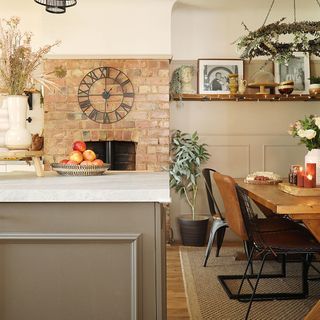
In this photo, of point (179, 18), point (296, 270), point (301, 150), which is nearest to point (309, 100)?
point (301, 150)

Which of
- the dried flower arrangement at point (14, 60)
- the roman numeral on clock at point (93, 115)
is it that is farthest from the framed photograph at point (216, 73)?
the dried flower arrangement at point (14, 60)

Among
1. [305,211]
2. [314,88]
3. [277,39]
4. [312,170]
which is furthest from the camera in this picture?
[314,88]

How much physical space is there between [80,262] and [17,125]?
0.75 meters

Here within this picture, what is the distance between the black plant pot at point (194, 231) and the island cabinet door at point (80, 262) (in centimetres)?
320

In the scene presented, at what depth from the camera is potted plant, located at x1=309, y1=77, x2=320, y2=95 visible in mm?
4762

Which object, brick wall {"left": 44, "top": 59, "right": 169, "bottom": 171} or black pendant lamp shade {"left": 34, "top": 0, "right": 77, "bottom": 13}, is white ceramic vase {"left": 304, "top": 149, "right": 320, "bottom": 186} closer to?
brick wall {"left": 44, "top": 59, "right": 169, "bottom": 171}

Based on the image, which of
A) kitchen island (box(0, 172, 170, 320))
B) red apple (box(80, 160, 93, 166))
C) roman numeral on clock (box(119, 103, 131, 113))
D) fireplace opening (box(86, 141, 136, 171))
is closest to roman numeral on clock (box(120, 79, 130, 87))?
roman numeral on clock (box(119, 103, 131, 113))

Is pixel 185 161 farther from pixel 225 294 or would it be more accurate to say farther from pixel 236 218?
pixel 225 294

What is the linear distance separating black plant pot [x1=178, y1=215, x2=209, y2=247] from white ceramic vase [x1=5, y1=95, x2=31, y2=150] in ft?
9.92

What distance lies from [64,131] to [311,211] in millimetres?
3024

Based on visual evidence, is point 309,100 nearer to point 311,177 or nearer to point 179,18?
point 179,18

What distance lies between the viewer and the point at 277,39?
10.3 feet

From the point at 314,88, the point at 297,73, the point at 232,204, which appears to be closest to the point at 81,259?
the point at 232,204

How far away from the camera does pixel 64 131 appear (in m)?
4.61
